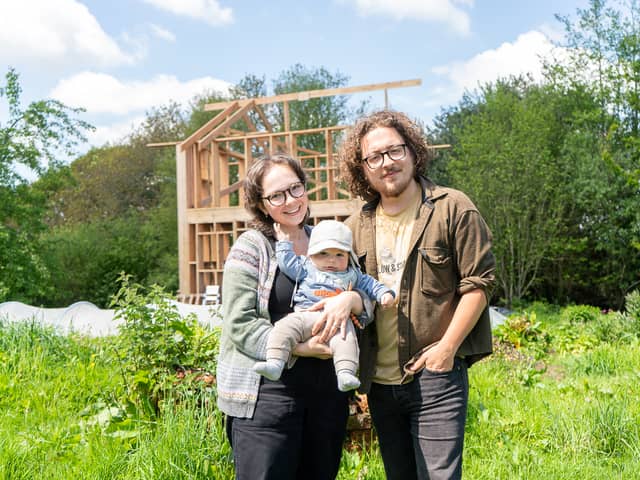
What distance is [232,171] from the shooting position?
27141mm

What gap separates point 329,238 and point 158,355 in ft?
7.28

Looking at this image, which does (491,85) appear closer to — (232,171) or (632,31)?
(632,31)

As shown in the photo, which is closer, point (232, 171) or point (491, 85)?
point (491, 85)

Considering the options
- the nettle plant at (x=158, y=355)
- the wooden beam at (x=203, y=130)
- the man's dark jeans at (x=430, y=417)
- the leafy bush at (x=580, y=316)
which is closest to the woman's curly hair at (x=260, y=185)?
the man's dark jeans at (x=430, y=417)

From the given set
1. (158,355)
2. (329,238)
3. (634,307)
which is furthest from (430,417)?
(634,307)

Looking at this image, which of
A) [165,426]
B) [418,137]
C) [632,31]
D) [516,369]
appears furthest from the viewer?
[632,31]

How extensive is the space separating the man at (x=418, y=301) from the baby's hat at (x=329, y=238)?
22 centimetres

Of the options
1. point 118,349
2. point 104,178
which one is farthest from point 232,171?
point 118,349

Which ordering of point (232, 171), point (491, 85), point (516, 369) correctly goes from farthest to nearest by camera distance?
point (232, 171)
point (491, 85)
point (516, 369)

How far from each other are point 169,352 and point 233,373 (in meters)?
1.95

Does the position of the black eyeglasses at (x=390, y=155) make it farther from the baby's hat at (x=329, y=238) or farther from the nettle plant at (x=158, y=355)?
the nettle plant at (x=158, y=355)

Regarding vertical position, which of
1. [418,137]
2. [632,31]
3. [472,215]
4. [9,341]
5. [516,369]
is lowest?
[516,369]

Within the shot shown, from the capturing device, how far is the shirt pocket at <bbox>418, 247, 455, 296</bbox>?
2555 mm

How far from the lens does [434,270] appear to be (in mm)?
2564
